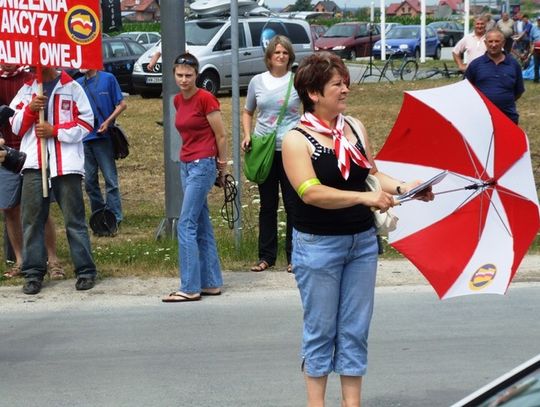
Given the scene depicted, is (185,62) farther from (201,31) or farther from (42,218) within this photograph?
(201,31)

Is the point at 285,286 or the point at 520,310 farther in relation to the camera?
the point at 285,286

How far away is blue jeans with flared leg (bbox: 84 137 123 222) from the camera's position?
11453 millimetres

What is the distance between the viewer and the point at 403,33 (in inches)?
1818

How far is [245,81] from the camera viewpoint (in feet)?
85.5

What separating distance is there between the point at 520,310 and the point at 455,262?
279 cm

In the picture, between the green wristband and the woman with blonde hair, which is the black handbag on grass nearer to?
the woman with blonde hair

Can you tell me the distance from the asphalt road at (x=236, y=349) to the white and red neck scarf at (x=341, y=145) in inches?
57.2

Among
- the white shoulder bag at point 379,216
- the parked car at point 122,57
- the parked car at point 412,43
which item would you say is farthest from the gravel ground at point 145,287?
the parked car at point 412,43

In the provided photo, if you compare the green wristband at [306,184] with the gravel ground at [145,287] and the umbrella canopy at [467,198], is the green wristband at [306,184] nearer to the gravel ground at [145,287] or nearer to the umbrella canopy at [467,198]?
the umbrella canopy at [467,198]

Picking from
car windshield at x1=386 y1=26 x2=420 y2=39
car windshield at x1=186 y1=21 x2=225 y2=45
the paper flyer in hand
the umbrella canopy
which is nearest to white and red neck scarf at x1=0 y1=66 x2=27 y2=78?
the umbrella canopy

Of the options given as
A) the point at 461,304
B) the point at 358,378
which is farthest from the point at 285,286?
the point at 358,378

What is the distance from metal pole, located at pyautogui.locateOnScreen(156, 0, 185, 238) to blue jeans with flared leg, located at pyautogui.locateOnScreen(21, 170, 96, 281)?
5.49 ft

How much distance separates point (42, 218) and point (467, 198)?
4.21 meters

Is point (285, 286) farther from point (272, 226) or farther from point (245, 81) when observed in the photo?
point (245, 81)
